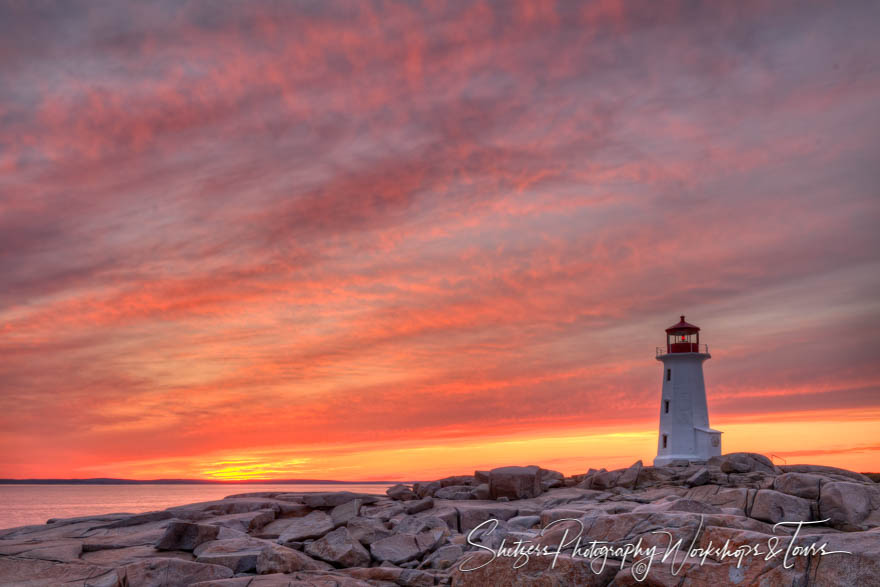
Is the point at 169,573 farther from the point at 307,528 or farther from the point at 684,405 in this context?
the point at 684,405

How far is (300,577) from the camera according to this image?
15.2 metres

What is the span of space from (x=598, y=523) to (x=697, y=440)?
27472 millimetres

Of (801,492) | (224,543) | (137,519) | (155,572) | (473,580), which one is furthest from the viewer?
(137,519)

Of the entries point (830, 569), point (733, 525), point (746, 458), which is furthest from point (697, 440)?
point (830, 569)

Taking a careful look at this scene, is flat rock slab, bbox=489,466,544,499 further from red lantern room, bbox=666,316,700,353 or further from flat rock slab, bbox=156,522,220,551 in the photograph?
red lantern room, bbox=666,316,700,353

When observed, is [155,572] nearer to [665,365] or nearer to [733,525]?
[733,525]

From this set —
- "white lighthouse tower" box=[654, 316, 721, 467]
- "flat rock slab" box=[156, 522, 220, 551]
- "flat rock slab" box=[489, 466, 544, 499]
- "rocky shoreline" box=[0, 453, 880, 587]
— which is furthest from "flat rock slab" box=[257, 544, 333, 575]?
"white lighthouse tower" box=[654, 316, 721, 467]

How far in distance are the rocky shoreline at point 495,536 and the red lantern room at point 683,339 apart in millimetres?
10518

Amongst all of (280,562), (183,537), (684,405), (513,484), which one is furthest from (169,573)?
(684,405)

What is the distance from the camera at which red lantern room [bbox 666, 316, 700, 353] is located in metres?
41.7

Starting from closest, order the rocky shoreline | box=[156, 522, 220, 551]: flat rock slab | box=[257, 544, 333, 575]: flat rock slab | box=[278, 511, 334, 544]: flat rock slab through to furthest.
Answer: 1. the rocky shoreline
2. box=[257, 544, 333, 575]: flat rock slab
3. box=[156, 522, 220, 551]: flat rock slab
4. box=[278, 511, 334, 544]: flat rock slab

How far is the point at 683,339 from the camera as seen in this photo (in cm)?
A: 4219

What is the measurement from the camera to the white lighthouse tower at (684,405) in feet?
130

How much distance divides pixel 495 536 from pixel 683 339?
2680 centimetres
